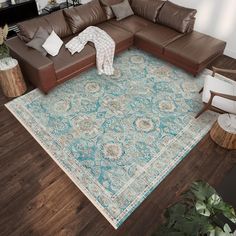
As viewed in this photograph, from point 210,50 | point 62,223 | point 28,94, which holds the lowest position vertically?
point 62,223

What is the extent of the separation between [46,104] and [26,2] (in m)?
2.99

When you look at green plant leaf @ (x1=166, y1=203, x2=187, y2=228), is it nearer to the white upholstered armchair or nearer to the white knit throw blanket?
the white upholstered armchair

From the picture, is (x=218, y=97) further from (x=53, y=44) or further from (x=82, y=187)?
(x=53, y=44)

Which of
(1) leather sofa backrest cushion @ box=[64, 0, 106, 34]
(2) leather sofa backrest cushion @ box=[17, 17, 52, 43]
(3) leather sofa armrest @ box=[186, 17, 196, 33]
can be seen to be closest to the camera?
(2) leather sofa backrest cushion @ box=[17, 17, 52, 43]

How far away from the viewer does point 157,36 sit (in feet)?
13.8

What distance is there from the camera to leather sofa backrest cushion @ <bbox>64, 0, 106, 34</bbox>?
4.07 meters

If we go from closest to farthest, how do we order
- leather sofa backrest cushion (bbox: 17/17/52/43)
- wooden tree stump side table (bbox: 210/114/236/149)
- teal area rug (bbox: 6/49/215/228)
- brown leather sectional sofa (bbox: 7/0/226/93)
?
teal area rug (bbox: 6/49/215/228) < wooden tree stump side table (bbox: 210/114/236/149) < brown leather sectional sofa (bbox: 7/0/226/93) < leather sofa backrest cushion (bbox: 17/17/52/43)

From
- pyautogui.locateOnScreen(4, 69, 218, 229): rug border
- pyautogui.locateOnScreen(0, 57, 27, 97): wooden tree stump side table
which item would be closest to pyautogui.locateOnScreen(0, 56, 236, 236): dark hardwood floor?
pyautogui.locateOnScreen(4, 69, 218, 229): rug border

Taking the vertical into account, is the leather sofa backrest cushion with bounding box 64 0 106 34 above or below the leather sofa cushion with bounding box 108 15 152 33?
above

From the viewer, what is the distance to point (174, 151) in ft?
9.46

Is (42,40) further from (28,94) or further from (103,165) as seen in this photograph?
(103,165)

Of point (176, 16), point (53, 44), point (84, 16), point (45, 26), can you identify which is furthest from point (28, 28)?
point (176, 16)

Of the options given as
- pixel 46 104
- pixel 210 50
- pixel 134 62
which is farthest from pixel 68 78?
pixel 210 50

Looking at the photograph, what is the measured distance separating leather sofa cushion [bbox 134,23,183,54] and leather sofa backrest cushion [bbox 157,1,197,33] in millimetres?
109
